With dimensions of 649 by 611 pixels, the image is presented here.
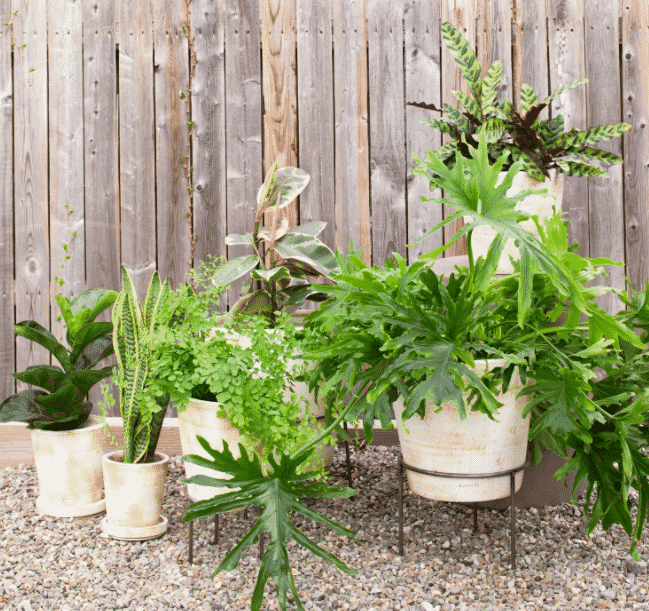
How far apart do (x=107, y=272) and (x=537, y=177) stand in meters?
1.73

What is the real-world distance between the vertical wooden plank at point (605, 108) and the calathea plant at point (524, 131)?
631 millimetres

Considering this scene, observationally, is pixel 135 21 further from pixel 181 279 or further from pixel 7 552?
pixel 7 552

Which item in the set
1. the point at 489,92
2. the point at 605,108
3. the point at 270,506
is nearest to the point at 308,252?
the point at 489,92

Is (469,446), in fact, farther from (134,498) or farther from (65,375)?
(65,375)

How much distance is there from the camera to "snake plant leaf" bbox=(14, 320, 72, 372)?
1650mm

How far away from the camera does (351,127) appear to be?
2.23m

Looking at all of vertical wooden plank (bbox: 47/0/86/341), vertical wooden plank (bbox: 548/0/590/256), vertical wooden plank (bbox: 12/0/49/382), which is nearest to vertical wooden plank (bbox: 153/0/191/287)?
vertical wooden plank (bbox: 47/0/86/341)

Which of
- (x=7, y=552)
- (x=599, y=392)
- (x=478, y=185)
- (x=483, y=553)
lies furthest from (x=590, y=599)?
(x=7, y=552)

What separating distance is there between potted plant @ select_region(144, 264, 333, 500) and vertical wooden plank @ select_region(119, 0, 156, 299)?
0.88 meters

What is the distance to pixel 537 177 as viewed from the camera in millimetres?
1567

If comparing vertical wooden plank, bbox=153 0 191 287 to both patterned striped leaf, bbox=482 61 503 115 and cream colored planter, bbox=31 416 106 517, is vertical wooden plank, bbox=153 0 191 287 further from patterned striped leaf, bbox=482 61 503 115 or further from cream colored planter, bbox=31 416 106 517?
patterned striped leaf, bbox=482 61 503 115

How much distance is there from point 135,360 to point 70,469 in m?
0.49

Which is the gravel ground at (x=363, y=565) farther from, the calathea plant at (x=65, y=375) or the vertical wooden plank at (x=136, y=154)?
the vertical wooden plank at (x=136, y=154)

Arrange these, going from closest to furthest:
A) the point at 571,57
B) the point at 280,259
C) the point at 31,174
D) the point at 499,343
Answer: the point at 499,343 → the point at 280,259 → the point at 571,57 → the point at 31,174
